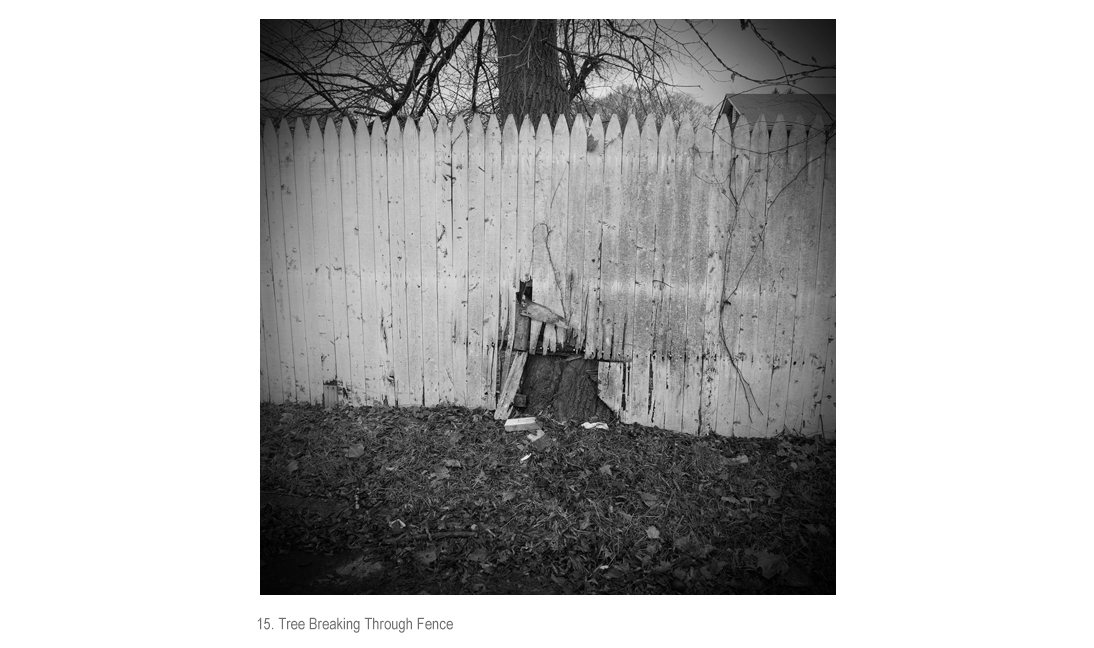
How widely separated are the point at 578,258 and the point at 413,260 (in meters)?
1.08

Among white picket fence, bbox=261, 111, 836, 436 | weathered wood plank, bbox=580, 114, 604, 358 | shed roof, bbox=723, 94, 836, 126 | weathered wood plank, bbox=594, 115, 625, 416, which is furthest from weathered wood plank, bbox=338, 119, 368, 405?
shed roof, bbox=723, 94, 836, 126

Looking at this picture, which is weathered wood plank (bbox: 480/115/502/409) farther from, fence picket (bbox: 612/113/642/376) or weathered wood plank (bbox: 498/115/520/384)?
fence picket (bbox: 612/113/642/376)

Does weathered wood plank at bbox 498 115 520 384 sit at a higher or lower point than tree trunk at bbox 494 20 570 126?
lower

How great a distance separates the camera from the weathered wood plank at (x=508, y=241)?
2.84 meters

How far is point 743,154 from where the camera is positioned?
269 cm

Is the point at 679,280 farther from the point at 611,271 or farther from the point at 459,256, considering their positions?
the point at 459,256

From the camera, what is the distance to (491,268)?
2.98 metres

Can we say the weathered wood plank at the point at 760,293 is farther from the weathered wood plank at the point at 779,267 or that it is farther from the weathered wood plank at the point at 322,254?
the weathered wood plank at the point at 322,254

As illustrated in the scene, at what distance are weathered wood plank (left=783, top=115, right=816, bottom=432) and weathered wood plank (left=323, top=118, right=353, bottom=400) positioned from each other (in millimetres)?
2765

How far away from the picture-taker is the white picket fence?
2740mm

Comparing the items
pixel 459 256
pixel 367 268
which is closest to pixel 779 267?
pixel 459 256

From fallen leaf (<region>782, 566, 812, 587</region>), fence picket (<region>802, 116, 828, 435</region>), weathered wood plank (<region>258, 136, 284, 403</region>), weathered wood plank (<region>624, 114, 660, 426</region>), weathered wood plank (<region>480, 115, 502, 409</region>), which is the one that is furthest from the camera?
weathered wood plank (<region>258, 136, 284, 403</region>)

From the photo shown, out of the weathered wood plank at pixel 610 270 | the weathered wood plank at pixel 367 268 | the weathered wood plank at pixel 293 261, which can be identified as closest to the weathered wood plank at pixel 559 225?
the weathered wood plank at pixel 610 270

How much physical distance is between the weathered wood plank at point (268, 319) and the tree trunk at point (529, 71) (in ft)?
5.58
